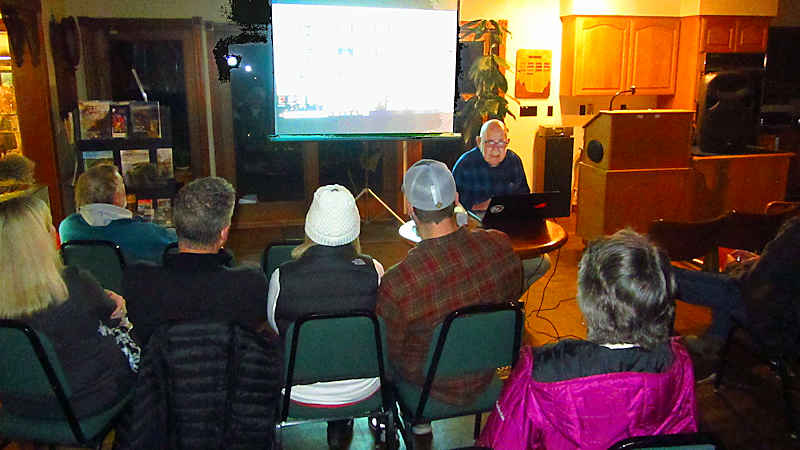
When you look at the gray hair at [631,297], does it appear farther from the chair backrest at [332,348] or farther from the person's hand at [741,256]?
the person's hand at [741,256]

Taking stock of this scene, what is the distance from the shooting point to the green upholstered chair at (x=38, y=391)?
1691 mm

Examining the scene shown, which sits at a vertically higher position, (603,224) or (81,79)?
(81,79)

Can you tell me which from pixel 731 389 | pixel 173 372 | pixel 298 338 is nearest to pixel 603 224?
pixel 731 389

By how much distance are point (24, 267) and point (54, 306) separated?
140 mm

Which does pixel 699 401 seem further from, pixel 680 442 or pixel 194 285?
pixel 194 285

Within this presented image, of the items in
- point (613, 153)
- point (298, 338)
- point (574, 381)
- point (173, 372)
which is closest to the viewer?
point (574, 381)

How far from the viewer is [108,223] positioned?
9.05 feet

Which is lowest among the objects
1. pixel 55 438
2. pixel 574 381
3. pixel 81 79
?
pixel 55 438

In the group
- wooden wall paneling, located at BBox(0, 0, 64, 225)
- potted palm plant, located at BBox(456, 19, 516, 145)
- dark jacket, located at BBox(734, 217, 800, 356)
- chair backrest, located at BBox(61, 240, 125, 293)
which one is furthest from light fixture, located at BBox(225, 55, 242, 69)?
dark jacket, located at BBox(734, 217, 800, 356)

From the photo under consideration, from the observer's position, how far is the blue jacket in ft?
8.94

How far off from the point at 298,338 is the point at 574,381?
32.6 inches

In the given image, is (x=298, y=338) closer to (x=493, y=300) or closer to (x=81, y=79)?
(x=493, y=300)

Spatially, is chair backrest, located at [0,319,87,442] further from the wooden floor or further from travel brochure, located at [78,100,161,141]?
travel brochure, located at [78,100,161,141]

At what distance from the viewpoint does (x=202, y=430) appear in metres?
1.74
